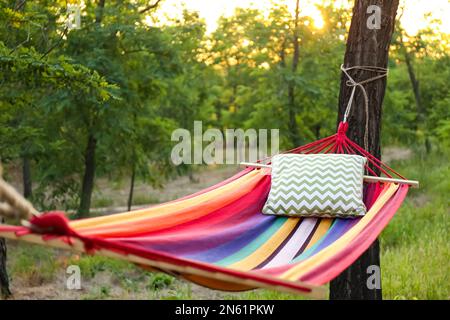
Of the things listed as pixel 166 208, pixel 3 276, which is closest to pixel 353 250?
pixel 166 208

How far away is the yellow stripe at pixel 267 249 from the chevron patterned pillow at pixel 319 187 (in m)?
0.08

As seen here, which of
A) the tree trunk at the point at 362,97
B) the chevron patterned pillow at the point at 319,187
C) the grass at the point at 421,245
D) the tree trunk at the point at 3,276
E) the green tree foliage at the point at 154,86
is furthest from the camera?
the green tree foliage at the point at 154,86

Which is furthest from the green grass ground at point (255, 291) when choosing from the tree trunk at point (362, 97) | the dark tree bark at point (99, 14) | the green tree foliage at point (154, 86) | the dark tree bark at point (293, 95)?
the dark tree bark at point (99, 14)

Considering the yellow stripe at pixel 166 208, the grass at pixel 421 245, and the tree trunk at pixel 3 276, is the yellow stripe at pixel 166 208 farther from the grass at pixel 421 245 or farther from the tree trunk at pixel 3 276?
the tree trunk at pixel 3 276

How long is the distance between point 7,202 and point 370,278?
214 centimetres

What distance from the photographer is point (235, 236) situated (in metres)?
2.64

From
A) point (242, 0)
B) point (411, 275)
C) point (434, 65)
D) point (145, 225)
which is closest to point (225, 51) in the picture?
point (242, 0)

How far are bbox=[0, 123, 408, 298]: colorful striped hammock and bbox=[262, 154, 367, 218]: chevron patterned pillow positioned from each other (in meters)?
0.06

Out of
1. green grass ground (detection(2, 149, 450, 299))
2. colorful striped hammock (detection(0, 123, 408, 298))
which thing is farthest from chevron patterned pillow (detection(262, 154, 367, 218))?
green grass ground (detection(2, 149, 450, 299))

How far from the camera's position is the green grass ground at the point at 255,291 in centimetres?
410

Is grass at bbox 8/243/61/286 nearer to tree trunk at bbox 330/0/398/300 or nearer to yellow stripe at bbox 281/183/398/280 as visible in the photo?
tree trunk at bbox 330/0/398/300

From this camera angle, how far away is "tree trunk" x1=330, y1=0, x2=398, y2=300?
10.5 feet

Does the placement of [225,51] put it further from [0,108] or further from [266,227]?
[266,227]

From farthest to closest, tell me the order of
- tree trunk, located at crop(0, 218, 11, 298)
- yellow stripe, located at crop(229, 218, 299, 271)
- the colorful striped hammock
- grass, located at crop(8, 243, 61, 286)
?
grass, located at crop(8, 243, 61, 286)
tree trunk, located at crop(0, 218, 11, 298)
yellow stripe, located at crop(229, 218, 299, 271)
the colorful striped hammock
